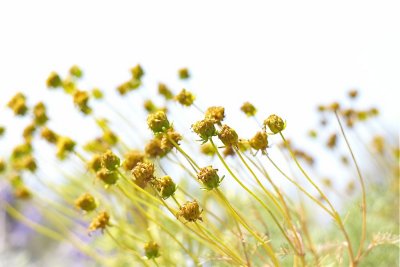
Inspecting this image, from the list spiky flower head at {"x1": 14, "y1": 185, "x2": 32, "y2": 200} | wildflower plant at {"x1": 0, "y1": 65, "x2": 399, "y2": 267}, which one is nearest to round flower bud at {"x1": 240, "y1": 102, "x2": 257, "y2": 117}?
wildflower plant at {"x1": 0, "y1": 65, "x2": 399, "y2": 267}

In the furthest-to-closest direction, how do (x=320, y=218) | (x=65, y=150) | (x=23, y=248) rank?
(x=23, y=248), (x=320, y=218), (x=65, y=150)

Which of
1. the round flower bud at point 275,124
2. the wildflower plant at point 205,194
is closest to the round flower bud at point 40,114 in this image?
the wildflower plant at point 205,194

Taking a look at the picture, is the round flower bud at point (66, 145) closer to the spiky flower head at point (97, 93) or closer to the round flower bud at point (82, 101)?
the round flower bud at point (82, 101)

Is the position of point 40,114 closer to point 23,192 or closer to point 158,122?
point 23,192

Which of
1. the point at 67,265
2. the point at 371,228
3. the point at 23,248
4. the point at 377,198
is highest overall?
the point at 23,248

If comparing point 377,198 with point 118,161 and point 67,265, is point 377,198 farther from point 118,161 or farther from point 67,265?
point 67,265

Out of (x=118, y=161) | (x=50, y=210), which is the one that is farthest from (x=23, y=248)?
(x=118, y=161)

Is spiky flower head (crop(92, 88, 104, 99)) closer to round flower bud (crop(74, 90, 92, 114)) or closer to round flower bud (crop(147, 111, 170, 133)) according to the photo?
round flower bud (crop(74, 90, 92, 114))
